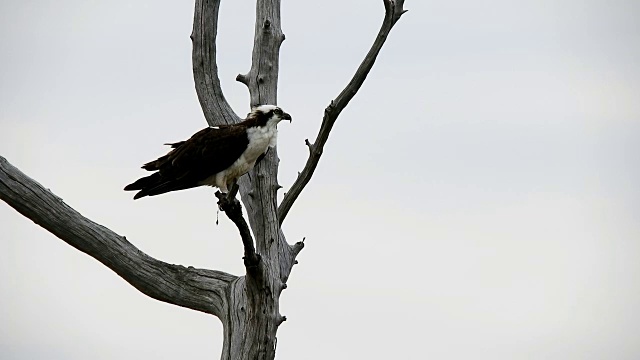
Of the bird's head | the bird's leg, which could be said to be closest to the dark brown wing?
the bird's head

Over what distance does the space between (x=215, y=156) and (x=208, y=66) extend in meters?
1.53

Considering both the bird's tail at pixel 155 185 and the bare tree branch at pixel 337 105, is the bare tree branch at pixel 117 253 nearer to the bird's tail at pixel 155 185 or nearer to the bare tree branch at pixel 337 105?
the bird's tail at pixel 155 185

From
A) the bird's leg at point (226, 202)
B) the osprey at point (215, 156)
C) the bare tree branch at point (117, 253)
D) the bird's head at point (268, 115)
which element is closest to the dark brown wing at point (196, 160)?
the osprey at point (215, 156)

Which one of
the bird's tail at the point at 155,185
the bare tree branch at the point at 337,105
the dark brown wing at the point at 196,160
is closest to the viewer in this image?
the dark brown wing at the point at 196,160

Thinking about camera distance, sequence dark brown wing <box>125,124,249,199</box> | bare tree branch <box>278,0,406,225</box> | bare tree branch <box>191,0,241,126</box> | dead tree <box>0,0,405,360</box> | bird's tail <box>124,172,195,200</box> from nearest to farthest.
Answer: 1. dark brown wing <box>125,124,249,199</box>
2. bird's tail <box>124,172,195,200</box>
3. dead tree <box>0,0,405,360</box>
4. bare tree branch <box>278,0,406,225</box>
5. bare tree branch <box>191,0,241,126</box>

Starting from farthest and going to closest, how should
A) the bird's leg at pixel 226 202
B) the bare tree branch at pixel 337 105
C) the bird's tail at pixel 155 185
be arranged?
1. the bare tree branch at pixel 337 105
2. the bird's tail at pixel 155 185
3. the bird's leg at pixel 226 202

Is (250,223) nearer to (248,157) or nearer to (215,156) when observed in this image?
(248,157)

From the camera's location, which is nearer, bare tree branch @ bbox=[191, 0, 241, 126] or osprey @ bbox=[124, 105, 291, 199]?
osprey @ bbox=[124, 105, 291, 199]

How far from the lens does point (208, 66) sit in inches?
398

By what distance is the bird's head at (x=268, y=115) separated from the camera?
9.08 meters

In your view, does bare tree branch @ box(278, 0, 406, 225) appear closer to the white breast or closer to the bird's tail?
the white breast

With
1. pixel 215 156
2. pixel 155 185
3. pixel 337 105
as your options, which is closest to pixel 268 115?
pixel 215 156

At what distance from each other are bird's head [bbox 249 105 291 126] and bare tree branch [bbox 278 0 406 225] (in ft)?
2.18

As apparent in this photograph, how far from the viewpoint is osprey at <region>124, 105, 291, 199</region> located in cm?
888
